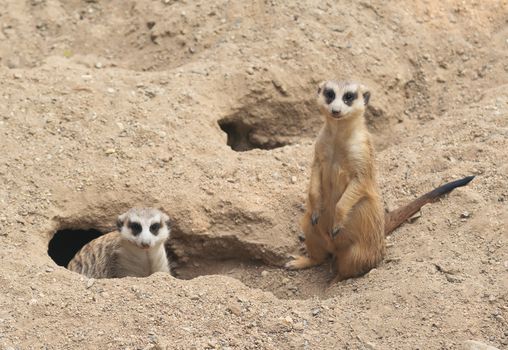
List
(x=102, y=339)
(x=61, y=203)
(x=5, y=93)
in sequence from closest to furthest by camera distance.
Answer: (x=102, y=339)
(x=61, y=203)
(x=5, y=93)

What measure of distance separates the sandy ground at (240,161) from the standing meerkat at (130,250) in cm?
14

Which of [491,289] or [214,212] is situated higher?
[491,289]

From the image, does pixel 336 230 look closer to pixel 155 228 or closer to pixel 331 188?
pixel 331 188

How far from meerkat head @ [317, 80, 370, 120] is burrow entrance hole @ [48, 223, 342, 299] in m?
0.85

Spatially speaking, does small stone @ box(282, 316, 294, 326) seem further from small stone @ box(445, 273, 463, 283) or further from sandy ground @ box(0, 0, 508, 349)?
small stone @ box(445, 273, 463, 283)

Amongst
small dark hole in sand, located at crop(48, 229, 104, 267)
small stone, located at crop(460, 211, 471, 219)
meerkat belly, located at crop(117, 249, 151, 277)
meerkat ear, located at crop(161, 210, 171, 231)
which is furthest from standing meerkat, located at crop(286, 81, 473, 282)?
small dark hole in sand, located at crop(48, 229, 104, 267)

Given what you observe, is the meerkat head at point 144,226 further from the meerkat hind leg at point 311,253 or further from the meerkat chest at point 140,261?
the meerkat hind leg at point 311,253

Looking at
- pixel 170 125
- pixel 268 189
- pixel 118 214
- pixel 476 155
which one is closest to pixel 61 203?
pixel 118 214

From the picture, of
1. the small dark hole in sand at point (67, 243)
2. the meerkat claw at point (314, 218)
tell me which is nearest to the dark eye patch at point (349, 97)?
the meerkat claw at point (314, 218)

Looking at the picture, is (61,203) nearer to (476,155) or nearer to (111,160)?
(111,160)

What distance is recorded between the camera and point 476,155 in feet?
14.9

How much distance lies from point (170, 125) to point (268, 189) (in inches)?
26.0

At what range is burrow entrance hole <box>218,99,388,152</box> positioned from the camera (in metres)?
5.26

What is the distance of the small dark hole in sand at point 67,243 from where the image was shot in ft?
17.2
